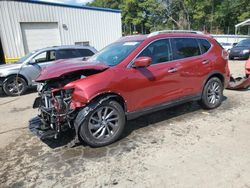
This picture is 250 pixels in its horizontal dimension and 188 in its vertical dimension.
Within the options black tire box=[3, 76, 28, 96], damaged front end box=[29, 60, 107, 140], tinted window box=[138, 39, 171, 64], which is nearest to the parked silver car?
black tire box=[3, 76, 28, 96]

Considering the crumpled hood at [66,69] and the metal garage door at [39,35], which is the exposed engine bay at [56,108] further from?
the metal garage door at [39,35]

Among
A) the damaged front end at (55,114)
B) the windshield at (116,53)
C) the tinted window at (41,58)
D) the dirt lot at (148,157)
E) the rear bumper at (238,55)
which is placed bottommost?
the rear bumper at (238,55)

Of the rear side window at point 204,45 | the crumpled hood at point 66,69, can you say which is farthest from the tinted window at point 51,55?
the rear side window at point 204,45

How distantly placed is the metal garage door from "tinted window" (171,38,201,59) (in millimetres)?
A: 10829

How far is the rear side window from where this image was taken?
5.60 metres

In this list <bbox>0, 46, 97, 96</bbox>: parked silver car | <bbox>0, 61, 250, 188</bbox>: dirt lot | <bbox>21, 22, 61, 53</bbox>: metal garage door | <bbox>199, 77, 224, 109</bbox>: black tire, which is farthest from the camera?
<bbox>21, 22, 61, 53</bbox>: metal garage door

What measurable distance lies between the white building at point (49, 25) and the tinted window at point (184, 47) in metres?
10.7

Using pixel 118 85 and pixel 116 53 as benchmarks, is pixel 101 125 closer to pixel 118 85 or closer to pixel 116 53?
pixel 118 85

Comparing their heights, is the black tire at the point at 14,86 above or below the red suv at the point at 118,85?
below

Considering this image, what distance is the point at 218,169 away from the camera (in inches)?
135

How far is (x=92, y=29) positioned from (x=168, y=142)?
13285mm

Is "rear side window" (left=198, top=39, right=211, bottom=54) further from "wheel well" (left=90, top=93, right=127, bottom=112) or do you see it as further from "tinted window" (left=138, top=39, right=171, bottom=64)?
"wheel well" (left=90, top=93, right=127, bottom=112)

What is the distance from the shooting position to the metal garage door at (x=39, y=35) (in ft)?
44.9

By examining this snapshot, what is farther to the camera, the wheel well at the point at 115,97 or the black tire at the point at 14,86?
the black tire at the point at 14,86
